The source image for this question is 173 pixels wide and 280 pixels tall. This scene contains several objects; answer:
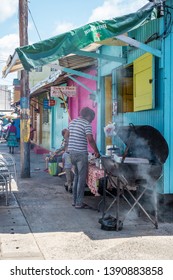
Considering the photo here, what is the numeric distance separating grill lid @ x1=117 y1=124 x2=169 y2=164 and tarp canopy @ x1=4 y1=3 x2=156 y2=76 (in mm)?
1414

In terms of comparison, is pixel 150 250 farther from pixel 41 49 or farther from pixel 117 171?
pixel 41 49

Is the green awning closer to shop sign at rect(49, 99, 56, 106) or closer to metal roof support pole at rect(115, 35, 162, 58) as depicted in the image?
metal roof support pole at rect(115, 35, 162, 58)

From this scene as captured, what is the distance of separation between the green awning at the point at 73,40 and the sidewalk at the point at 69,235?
237 cm

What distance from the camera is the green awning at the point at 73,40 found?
6.00m

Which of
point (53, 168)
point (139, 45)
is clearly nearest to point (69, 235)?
point (139, 45)

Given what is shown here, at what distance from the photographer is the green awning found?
6000 mm

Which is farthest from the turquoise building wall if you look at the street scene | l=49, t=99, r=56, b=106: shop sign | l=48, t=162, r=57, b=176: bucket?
l=49, t=99, r=56, b=106: shop sign

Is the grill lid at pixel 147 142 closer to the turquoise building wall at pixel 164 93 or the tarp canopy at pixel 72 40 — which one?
the turquoise building wall at pixel 164 93

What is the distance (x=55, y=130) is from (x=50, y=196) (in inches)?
325

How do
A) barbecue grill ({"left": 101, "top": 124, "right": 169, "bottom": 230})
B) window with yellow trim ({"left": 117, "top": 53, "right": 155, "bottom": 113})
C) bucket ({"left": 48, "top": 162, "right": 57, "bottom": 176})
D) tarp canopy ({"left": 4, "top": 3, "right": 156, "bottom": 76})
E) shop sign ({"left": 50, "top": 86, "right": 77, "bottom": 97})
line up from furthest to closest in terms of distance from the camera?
shop sign ({"left": 50, "top": 86, "right": 77, "bottom": 97}) → bucket ({"left": 48, "top": 162, "right": 57, "bottom": 176}) → window with yellow trim ({"left": 117, "top": 53, "right": 155, "bottom": 113}) → tarp canopy ({"left": 4, "top": 3, "right": 156, "bottom": 76}) → barbecue grill ({"left": 101, "top": 124, "right": 169, "bottom": 230})

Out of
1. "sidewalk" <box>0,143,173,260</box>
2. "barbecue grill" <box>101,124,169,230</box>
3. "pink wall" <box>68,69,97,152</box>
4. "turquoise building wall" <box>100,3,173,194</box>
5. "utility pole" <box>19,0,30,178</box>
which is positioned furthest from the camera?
"utility pole" <box>19,0,30,178</box>

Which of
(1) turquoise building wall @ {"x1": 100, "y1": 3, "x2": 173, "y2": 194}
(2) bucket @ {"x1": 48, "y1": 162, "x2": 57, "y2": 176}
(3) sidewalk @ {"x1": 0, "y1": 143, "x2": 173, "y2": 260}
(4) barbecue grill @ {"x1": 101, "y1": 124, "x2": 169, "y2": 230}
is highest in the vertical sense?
(1) turquoise building wall @ {"x1": 100, "y1": 3, "x2": 173, "y2": 194}

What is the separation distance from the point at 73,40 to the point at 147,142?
1858mm

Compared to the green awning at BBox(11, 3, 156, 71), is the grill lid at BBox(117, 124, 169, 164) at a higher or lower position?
lower
